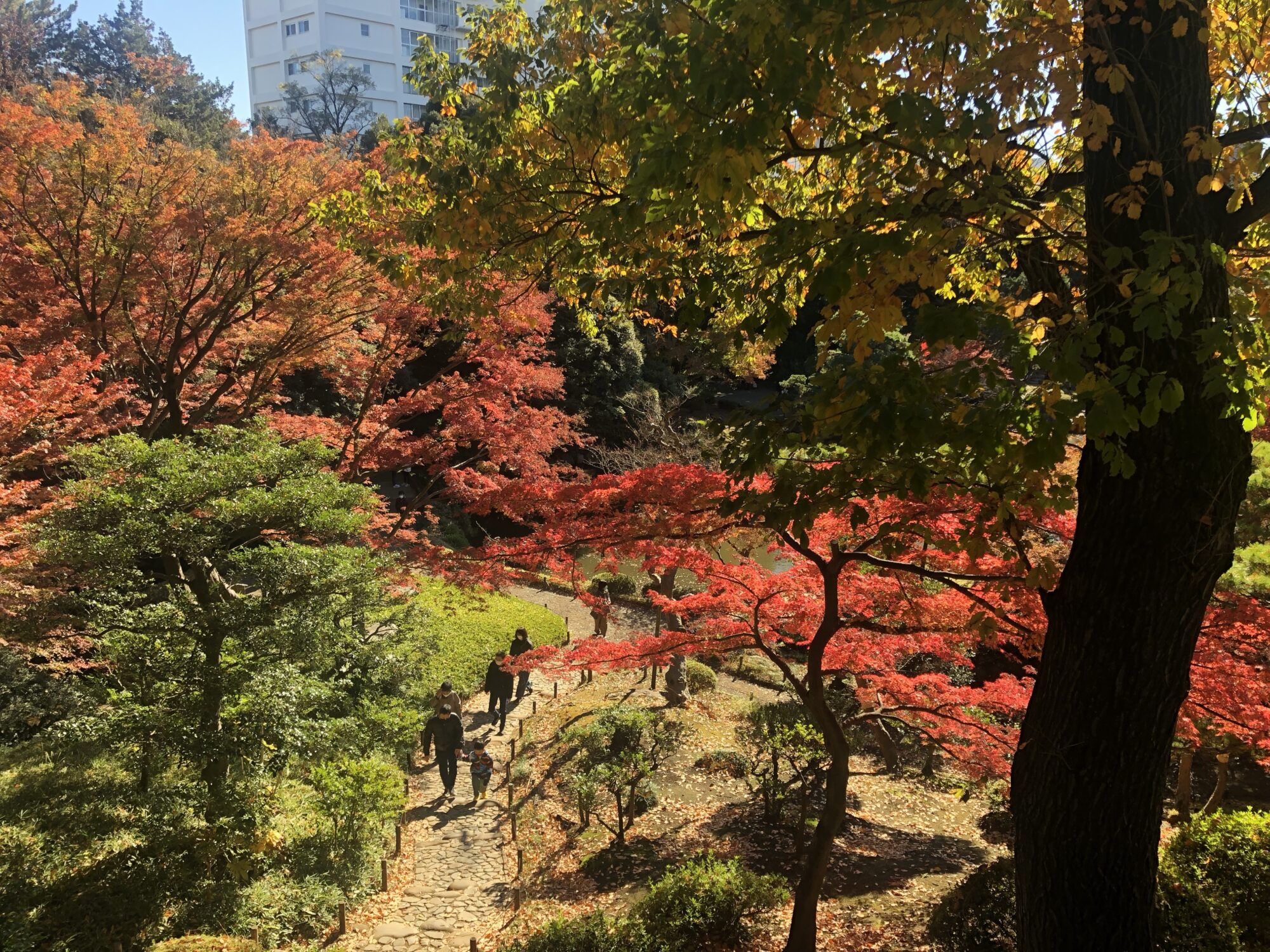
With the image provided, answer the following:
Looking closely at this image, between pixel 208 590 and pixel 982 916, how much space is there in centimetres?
705

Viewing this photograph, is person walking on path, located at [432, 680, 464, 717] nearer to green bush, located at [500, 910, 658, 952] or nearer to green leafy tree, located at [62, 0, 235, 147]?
green bush, located at [500, 910, 658, 952]

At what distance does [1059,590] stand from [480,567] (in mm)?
5610

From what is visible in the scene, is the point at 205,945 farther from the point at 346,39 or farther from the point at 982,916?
the point at 346,39

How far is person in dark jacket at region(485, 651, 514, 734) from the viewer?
34.0 feet

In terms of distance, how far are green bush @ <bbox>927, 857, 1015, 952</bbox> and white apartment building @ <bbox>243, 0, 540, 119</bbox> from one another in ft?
175

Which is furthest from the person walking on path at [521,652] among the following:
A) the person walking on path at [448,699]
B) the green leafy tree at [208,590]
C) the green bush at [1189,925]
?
the green bush at [1189,925]

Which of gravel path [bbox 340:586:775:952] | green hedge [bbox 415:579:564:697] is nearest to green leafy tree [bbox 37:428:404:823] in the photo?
gravel path [bbox 340:586:775:952]

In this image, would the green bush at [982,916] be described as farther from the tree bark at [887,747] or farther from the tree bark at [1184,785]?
the tree bark at [887,747]

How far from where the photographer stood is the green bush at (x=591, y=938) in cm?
536

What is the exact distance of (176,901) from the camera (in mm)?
5609

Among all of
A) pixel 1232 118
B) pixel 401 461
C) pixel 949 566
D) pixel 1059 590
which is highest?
pixel 1232 118

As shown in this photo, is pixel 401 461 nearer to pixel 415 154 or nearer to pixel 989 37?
pixel 415 154

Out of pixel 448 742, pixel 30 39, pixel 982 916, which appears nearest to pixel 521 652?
pixel 448 742

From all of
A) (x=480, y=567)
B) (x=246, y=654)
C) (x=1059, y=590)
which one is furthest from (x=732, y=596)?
(x=246, y=654)
